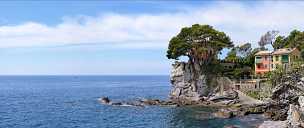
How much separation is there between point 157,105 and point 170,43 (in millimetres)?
14961

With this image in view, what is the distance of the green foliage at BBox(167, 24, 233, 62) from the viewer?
319ft

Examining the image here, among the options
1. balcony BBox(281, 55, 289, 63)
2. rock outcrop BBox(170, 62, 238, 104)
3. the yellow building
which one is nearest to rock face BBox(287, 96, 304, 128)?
rock outcrop BBox(170, 62, 238, 104)

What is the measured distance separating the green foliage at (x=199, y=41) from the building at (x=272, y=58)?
15297 millimetres

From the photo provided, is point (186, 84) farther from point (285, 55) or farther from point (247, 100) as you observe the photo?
point (285, 55)

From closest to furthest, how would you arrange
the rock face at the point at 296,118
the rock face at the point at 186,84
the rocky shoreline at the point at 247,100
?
the rock face at the point at 296,118 < the rocky shoreline at the point at 247,100 < the rock face at the point at 186,84

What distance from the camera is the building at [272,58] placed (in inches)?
4124

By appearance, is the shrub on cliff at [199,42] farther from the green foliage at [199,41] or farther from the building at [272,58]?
the building at [272,58]

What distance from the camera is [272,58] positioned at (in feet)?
359

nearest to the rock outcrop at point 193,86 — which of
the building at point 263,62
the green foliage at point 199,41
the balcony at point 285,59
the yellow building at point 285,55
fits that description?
the green foliage at point 199,41

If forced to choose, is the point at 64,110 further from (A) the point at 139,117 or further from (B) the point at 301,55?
(B) the point at 301,55

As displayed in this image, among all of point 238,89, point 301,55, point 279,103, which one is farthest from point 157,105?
point 301,55

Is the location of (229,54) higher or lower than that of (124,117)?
higher

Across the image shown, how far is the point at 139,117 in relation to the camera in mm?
77062

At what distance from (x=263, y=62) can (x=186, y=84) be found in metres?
23.3
